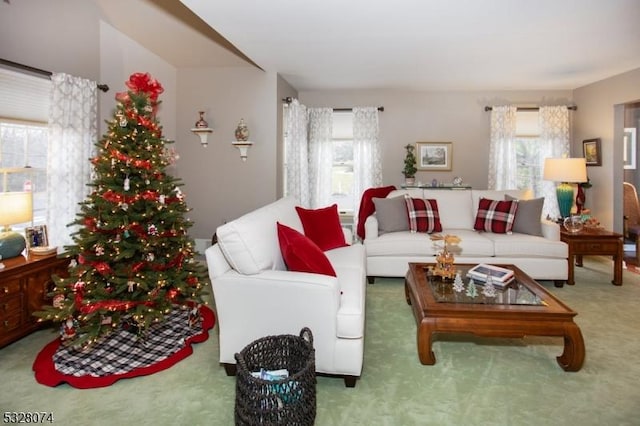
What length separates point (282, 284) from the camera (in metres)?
2.19

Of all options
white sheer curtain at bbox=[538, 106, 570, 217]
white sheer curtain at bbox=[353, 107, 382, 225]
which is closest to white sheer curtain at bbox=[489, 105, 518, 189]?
white sheer curtain at bbox=[538, 106, 570, 217]

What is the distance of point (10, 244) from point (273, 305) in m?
2.07

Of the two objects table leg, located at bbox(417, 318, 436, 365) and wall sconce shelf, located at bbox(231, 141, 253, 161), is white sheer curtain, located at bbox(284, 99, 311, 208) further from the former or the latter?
table leg, located at bbox(417, 318, 436, 365)

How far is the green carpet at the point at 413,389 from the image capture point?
1.95 m

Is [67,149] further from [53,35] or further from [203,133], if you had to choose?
[203,133]

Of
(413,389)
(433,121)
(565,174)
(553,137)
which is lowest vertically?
(413,389)

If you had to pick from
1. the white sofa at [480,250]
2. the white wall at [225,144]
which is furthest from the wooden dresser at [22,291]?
the white sofa at [480,250]

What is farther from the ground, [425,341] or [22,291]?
[22,291]

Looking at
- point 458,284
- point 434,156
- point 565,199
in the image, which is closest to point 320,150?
point 434,156

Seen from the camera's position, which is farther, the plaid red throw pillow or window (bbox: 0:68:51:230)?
the plaid red throw pillow

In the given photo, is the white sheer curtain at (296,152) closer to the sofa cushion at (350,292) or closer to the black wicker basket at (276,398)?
the sofa cushion at (350,292)

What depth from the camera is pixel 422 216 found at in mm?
4379

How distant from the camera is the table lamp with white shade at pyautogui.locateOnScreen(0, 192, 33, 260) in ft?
8.63

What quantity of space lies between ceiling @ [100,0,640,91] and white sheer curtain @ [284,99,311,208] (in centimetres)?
49
